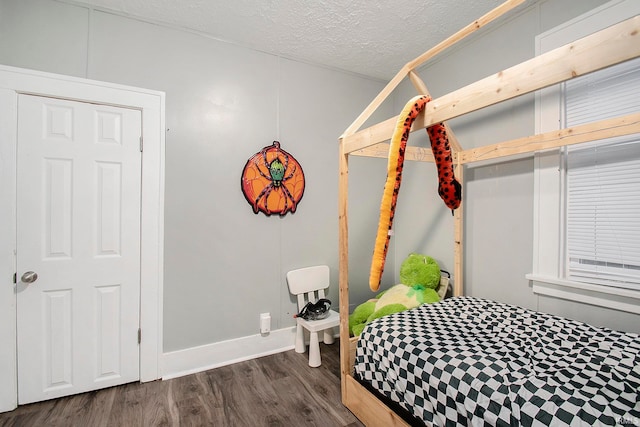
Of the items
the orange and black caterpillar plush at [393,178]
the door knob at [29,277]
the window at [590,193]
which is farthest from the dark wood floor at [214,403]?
the window at [590,193]

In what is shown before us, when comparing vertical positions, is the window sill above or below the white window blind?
below

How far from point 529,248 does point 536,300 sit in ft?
1.18

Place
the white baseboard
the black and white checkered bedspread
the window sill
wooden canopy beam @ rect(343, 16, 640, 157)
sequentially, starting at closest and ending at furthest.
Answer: wooden canopy beam @ rect(343, 16, 640, 157), the black and white checkered bedspread, the window sill, the white baseboard

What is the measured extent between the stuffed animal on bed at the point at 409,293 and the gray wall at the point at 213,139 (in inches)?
24.8

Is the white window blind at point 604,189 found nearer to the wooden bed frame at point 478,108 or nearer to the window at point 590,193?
the window at point 590,193

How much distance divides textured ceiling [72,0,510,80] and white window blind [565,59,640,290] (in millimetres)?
889

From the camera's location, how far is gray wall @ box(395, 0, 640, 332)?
1.93 metres

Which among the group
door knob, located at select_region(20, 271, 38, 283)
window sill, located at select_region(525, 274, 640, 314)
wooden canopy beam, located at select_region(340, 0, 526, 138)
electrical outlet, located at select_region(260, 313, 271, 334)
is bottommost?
electrical outlet, located at select_region(260, 313, 271, 334)

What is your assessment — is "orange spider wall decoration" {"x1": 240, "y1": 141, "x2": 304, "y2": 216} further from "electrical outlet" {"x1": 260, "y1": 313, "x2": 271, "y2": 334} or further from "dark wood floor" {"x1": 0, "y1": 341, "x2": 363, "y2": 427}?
"dark wood floor" {"x1": 0, "y1": 341, "x2": 363, "y2": 427}

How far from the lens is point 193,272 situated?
7.51 feet

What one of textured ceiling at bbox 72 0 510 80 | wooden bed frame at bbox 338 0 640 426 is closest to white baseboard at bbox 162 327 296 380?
wooden bed frame at bbox 338 0 640 426

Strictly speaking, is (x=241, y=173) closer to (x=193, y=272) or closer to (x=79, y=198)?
(x=193, y=272)

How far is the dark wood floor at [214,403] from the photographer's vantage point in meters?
1.73

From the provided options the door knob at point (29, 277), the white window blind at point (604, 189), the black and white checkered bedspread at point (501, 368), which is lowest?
the black and white checkered bedspread at point (501, 368)
